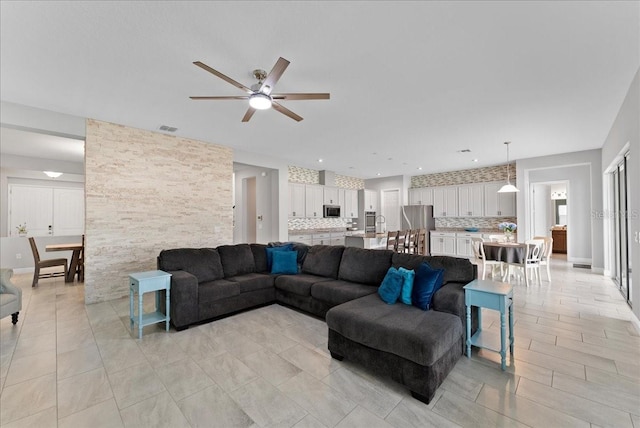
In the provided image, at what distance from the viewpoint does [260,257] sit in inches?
180

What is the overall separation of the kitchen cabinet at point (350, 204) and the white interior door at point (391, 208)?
3.99 feet

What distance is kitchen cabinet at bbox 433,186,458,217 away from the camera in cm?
882

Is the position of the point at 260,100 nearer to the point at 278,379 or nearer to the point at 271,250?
the point at 271,250

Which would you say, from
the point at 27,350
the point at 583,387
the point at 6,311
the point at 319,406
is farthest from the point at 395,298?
the point at 6,311

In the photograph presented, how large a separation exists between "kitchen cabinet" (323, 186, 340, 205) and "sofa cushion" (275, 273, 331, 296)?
4.65 metres

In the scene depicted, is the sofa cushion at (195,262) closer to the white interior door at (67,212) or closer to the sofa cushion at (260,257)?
the sofa cushion at (260,257)

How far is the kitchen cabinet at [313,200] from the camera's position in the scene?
26.2ft

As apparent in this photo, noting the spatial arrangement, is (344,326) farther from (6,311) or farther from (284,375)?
(6,311)

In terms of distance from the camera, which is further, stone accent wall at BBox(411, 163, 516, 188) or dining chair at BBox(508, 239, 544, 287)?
stone accent wall at BBox(411, 163, 516, 188)

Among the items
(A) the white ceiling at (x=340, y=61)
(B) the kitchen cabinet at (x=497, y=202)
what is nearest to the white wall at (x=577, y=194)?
(B) the kitchen cabinet at (x=497, y=202)

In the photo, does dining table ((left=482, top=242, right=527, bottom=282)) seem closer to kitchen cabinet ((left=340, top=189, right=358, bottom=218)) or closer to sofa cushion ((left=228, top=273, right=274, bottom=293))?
sofa cushion ((left=228, top=273, right=274, bottom=293))

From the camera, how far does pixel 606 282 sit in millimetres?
5242

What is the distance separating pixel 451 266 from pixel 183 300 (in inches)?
120

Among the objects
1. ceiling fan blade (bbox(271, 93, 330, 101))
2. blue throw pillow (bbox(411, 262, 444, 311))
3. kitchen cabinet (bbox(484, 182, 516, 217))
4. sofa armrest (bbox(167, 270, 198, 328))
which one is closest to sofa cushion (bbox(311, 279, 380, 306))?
blue throw pillow (bbox(411, 262, 444, 311))
